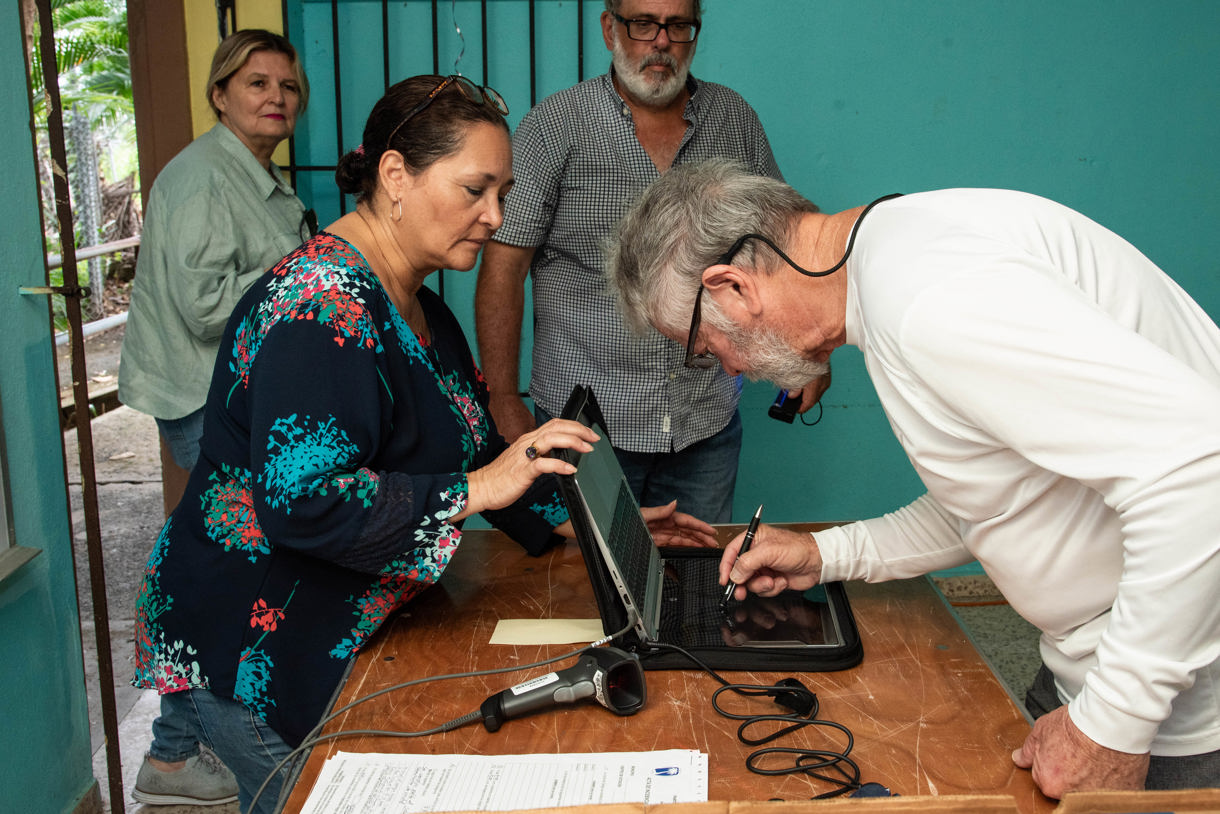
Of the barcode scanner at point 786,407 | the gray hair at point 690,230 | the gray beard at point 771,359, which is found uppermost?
the gray hair at point 690,230

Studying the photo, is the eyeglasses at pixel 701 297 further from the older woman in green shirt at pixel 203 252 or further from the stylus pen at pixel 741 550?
the older woman in green shirt at pixel 203 252

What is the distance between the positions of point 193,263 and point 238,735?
1.53 meters

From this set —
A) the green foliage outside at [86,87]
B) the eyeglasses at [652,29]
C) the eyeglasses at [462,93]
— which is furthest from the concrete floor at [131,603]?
the green foliage outside at [86,87]

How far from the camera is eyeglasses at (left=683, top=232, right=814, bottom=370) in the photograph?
1337 mm

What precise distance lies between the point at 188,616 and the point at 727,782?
0.84 metres

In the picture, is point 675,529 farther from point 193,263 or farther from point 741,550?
point 193,263

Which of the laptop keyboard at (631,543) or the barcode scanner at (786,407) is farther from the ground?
the laptop keyboard at (631,543)

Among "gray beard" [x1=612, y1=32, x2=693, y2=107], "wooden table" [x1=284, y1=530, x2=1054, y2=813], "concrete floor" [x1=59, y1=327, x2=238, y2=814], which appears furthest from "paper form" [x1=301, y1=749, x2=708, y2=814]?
"gray beard" [x1=612, y1=32, x2=693, y2=107]

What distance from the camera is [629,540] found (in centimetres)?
153

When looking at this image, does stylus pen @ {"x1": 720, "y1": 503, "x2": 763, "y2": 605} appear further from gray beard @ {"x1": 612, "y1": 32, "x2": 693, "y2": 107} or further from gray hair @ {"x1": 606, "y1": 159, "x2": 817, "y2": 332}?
gray beard @ {"x1": 612, "y1": 32, "x2": 693, "y2": 107}

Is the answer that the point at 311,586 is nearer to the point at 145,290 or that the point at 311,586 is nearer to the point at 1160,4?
the point at 145,290

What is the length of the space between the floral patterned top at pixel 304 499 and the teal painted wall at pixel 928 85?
1.91 m

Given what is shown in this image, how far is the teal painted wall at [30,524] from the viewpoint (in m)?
2.00

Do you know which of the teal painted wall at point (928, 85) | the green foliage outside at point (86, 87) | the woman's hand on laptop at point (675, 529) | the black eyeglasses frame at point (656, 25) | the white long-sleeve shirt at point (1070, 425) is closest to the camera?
the white long-sleeve shirt at point (1070, 425)
